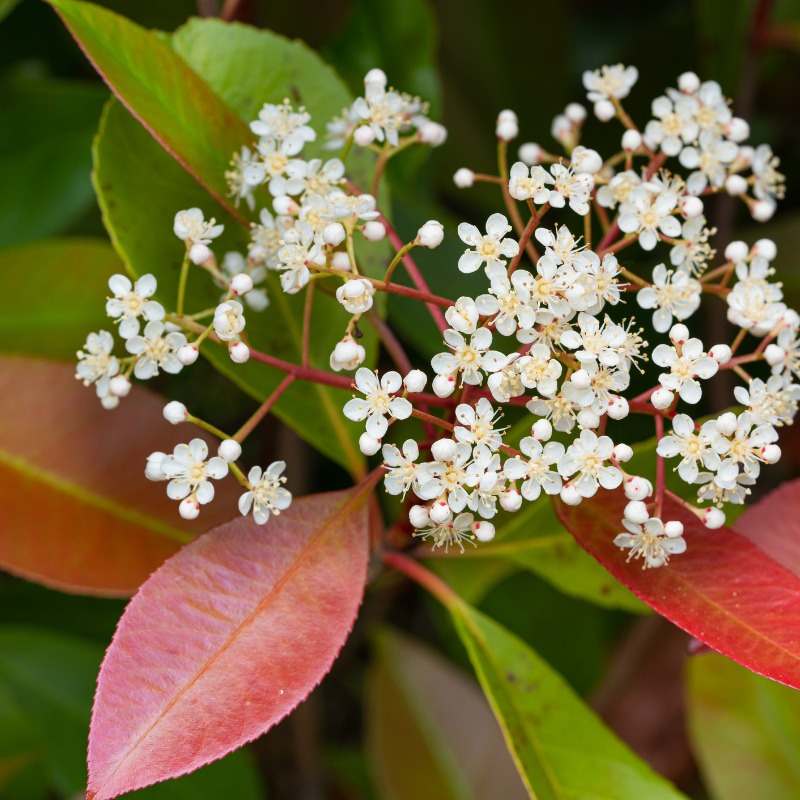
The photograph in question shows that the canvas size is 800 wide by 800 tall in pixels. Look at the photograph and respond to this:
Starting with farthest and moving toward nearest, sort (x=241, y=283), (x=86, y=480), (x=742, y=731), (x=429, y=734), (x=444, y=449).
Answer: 1. (x=429, y=734)
2. (x=742, y=731)
3. (x=86, y=480)
4. (x=241, y=283)
5. (x=444, y=449)

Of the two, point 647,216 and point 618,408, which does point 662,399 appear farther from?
point 647,216

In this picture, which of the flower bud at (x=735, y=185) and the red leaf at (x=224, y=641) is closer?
the red leaf at (x=224, y=641)

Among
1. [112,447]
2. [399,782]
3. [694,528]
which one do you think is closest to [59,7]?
[112,447]

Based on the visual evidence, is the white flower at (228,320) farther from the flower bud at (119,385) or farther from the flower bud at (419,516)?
the flower bud at (419,516)

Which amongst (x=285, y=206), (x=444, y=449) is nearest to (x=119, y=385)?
(x=285, y=206)

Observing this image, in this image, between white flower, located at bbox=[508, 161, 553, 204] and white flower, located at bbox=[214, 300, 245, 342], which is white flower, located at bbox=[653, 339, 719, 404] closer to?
white flower, located at bbox=[508, 161, 553, 204]

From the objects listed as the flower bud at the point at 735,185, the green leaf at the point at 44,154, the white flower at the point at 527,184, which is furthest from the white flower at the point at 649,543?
the green leaf at the point at 44,154

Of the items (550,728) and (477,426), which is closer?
(477,426)
